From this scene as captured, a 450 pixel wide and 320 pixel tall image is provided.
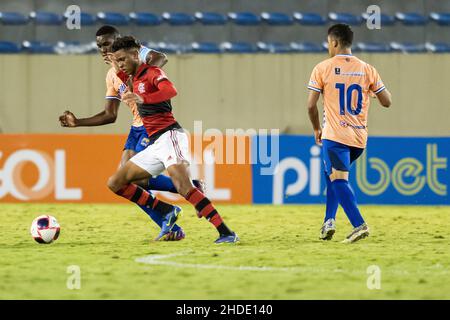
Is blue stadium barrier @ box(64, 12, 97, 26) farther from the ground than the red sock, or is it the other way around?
blue stadium barrier @ box(64, 12, 97, 26)

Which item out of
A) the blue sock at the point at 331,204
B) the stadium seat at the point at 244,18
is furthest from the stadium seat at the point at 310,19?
the blue sock at the point at 331,204

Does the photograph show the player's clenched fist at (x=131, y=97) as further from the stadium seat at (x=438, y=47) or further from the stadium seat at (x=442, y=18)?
the stadium seat at (x=442, y=18)

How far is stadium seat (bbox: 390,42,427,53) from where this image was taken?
15266mm

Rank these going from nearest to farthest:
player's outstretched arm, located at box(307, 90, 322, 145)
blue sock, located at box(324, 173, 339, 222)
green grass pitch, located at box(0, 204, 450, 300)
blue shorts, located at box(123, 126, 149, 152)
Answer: green grass pitch, located at box(0, 204, 450, 300), player's outstretched arm, located at box(307, 90, 322, 145), blue sock, located at box(324, 173, 339, 222), blue shorts, located at box(123, 126, 149, 152)

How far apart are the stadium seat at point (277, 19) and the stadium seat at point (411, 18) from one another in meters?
1.72

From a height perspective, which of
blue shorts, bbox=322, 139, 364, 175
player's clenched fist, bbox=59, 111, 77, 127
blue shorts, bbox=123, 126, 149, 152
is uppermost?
player's clenched fist, bbox=59, 111, 77, 127

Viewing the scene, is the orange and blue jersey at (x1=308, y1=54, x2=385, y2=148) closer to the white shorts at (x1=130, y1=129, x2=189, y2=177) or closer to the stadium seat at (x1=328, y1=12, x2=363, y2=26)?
the white shorts at (x1=130, y1=129, x2=189, y2=177)

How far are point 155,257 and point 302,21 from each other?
8.71 m

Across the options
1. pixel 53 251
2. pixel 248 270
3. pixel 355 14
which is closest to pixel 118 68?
pixel 53 251

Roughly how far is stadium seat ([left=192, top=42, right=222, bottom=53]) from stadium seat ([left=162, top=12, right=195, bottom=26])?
0.37 meters

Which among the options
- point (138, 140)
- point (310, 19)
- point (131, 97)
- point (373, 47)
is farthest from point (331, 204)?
point (310, 19)

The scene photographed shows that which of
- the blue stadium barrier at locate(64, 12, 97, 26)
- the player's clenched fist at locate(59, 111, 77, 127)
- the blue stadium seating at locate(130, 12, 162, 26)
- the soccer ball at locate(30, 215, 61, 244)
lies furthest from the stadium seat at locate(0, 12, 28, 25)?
the soccer ball at locate(30, 215, 61, 244)
